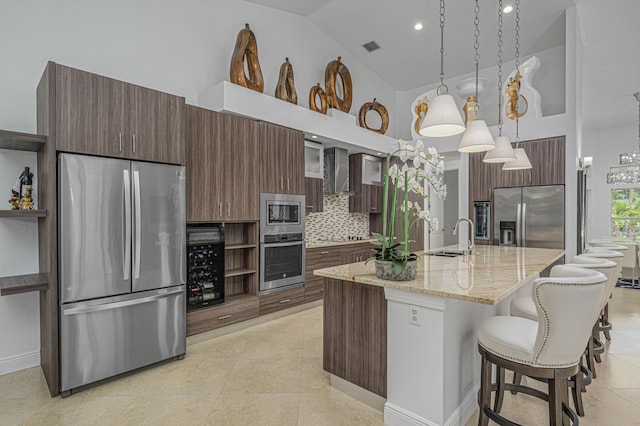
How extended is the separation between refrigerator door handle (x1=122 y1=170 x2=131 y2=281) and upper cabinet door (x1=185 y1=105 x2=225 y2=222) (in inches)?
26.3

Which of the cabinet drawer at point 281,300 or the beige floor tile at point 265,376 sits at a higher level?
the cabinet drawer at point 281,300

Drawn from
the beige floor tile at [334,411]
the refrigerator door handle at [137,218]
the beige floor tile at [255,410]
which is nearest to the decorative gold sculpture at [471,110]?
the beige floor tile at [334,411]

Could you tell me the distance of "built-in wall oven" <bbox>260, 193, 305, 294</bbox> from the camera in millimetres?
3934

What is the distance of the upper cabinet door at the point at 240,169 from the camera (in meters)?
3.57

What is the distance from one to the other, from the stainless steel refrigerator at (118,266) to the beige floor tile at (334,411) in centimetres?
137

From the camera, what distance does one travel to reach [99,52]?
3.09m

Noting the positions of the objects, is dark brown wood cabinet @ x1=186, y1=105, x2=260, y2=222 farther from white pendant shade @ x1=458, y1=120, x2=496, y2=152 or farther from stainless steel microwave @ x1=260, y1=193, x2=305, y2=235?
white pendant shade @ x1=458, y1=120, x2=496, y2=152

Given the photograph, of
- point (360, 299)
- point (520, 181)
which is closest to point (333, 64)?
point (520, 181)

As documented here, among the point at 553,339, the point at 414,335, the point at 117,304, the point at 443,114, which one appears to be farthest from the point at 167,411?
the point at 443,114

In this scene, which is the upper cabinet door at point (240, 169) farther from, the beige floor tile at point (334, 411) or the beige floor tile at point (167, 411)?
the beige floor tile at point (334, 411)

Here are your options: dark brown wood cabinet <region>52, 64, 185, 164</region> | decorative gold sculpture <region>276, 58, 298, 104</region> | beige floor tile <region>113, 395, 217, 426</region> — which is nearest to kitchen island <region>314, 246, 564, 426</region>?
beige floor tile <region>113, 395, 217, 426</region>

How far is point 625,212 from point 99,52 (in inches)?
404

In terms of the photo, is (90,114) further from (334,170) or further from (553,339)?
(334,170)

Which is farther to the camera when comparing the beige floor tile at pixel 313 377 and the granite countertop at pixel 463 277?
the beige floor tile at pixel 313 377
